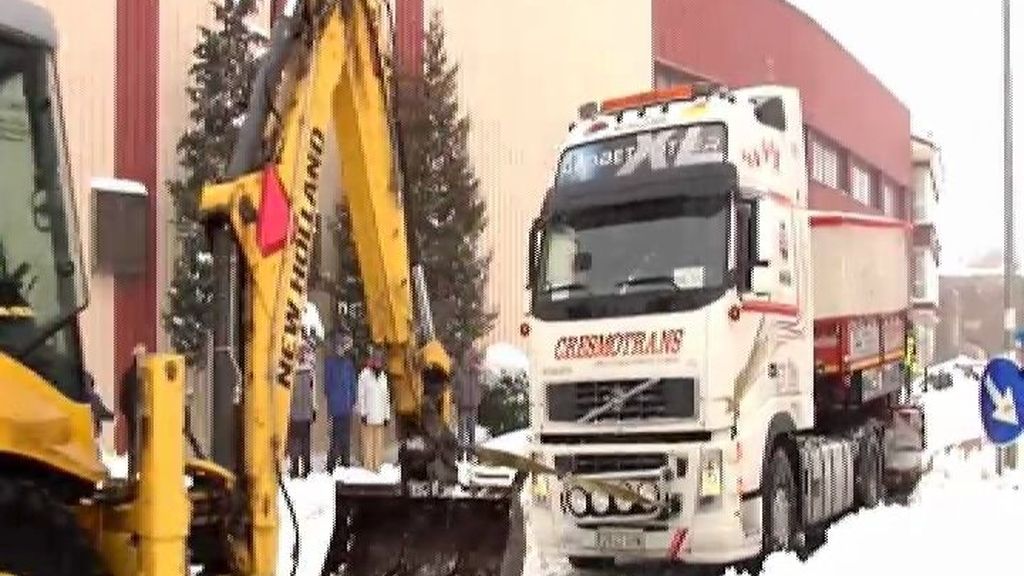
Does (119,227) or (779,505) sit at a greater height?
(119,227)

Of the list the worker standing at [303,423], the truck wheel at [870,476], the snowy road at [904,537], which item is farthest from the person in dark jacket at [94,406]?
the truck wheel at [870,476]

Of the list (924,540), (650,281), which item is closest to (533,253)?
(650,281)

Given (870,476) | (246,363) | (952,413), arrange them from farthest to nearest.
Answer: (952,413)
(870,476)
(246,363)

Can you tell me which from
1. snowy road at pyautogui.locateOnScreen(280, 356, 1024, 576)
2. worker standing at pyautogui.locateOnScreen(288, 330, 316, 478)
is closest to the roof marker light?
snowy road at pyautogui.locateOnScreen(280, 356, 1024, 576)

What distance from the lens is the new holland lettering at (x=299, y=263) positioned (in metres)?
6.03

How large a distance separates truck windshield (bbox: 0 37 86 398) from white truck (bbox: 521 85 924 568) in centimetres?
489

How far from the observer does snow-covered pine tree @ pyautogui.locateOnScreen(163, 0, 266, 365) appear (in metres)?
17.4

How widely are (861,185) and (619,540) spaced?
38279 millimetres

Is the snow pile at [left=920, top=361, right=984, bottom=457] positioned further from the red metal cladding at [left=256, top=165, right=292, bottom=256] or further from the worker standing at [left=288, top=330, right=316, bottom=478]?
the red metal cladding at [left=256, top=165, right=292, bottom=256]

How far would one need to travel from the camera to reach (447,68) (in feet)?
75.9

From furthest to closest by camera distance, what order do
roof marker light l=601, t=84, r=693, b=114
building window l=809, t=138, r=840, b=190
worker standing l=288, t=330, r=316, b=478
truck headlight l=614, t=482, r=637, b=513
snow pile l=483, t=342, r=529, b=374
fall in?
building window l=809, t=138, r=840, b=190 < snow pile l=483, t=342, r=529, b=374 < worker standing l=288, t=330, r=316, b=478 < roof marker light l=601, t=84, r=693, b=114 < truck headlight l=614, t=482, r=637, b=513

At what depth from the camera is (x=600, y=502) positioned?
1039cm

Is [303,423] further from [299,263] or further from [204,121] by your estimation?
[299,263]

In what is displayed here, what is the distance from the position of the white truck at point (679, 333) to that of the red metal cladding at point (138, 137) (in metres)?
7.55
